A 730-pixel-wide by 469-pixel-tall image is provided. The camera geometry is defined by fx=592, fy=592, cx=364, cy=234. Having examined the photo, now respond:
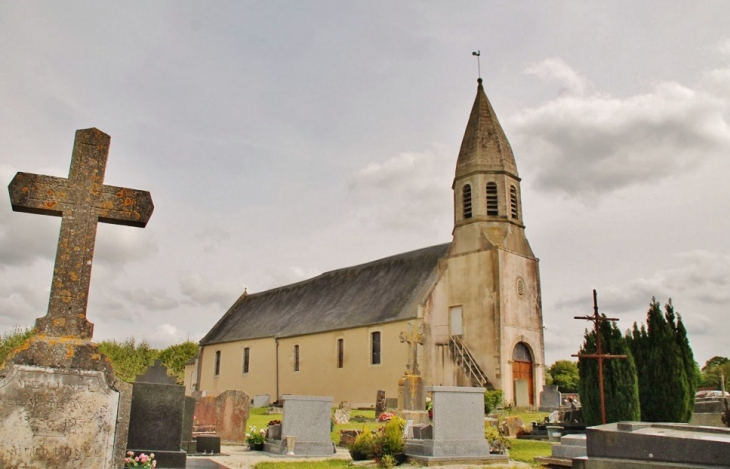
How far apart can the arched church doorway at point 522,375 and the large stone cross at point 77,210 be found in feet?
69.9

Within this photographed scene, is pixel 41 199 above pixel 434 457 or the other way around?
above

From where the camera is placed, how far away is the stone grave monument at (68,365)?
18.4ft

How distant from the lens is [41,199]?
20.8ft

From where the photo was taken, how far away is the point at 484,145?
2766 centimetres

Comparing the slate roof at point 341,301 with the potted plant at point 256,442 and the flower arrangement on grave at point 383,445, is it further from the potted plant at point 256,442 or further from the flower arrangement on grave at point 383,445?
the flower arrangement on grave at point 383,445

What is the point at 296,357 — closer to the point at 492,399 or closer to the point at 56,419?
the point at 492,399

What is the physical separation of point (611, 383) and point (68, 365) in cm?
1135

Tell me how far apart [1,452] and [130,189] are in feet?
9.57

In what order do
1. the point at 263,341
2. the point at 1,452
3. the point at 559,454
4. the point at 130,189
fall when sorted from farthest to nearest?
the point at 263,341, the point at 559,454, the point at 130,189, the point at 1,452

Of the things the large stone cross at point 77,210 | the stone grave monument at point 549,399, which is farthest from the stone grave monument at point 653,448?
the stone grave monument at point 549,399

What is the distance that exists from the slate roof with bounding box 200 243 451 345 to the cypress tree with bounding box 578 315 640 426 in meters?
11.9

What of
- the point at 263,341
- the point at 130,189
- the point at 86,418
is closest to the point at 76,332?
the point at 86,418

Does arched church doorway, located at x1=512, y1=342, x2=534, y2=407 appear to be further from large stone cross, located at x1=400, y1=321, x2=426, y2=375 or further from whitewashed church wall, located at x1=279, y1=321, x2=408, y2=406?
whitewashed church wall, located at x1=279, y1=321, x2=408, y2=406

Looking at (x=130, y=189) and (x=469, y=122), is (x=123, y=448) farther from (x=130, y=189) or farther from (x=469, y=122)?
(x=469, y=122)
